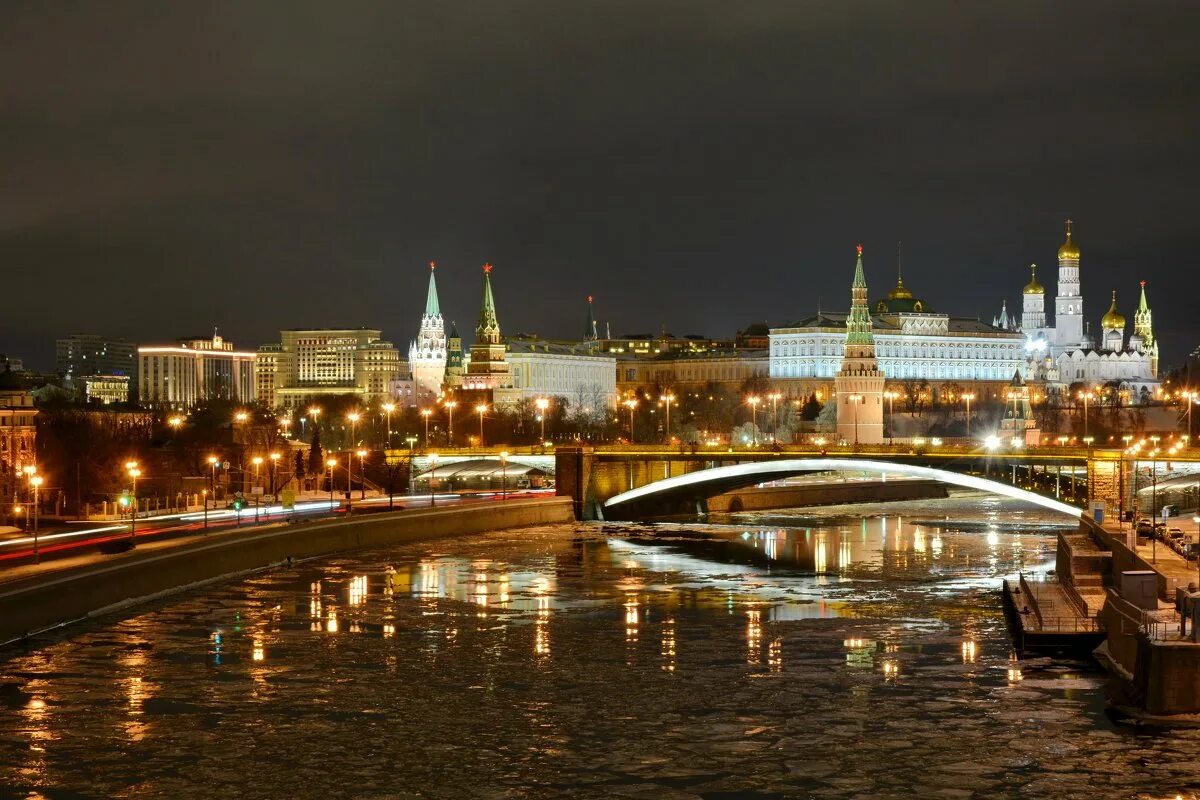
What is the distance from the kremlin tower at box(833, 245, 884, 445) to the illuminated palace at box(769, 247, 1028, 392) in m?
32.5

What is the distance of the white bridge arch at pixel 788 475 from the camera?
54.8 metres

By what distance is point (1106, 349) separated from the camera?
177 meters

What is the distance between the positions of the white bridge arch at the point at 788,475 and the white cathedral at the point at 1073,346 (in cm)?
10813

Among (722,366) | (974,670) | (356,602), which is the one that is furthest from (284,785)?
(722,366)

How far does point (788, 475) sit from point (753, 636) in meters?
29.6

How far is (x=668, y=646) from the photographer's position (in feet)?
109

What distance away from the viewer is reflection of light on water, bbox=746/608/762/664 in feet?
105

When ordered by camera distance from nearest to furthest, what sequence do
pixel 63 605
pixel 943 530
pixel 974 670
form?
1. pixel 974 670
2. pixel 63 605
3. pixel 943 530

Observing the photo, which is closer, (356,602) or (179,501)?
(356,602)

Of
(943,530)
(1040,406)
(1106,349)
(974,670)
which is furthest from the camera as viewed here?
(1106,349)

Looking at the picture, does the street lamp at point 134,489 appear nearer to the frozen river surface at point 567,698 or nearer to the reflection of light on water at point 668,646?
the frozen river surface at point 567,698

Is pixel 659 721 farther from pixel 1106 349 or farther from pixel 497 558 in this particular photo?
pixel 1106 349

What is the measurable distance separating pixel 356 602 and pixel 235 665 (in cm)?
873

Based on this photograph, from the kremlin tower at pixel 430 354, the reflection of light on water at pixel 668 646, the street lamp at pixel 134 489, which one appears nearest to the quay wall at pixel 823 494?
the street lamp at pixel 134 489
